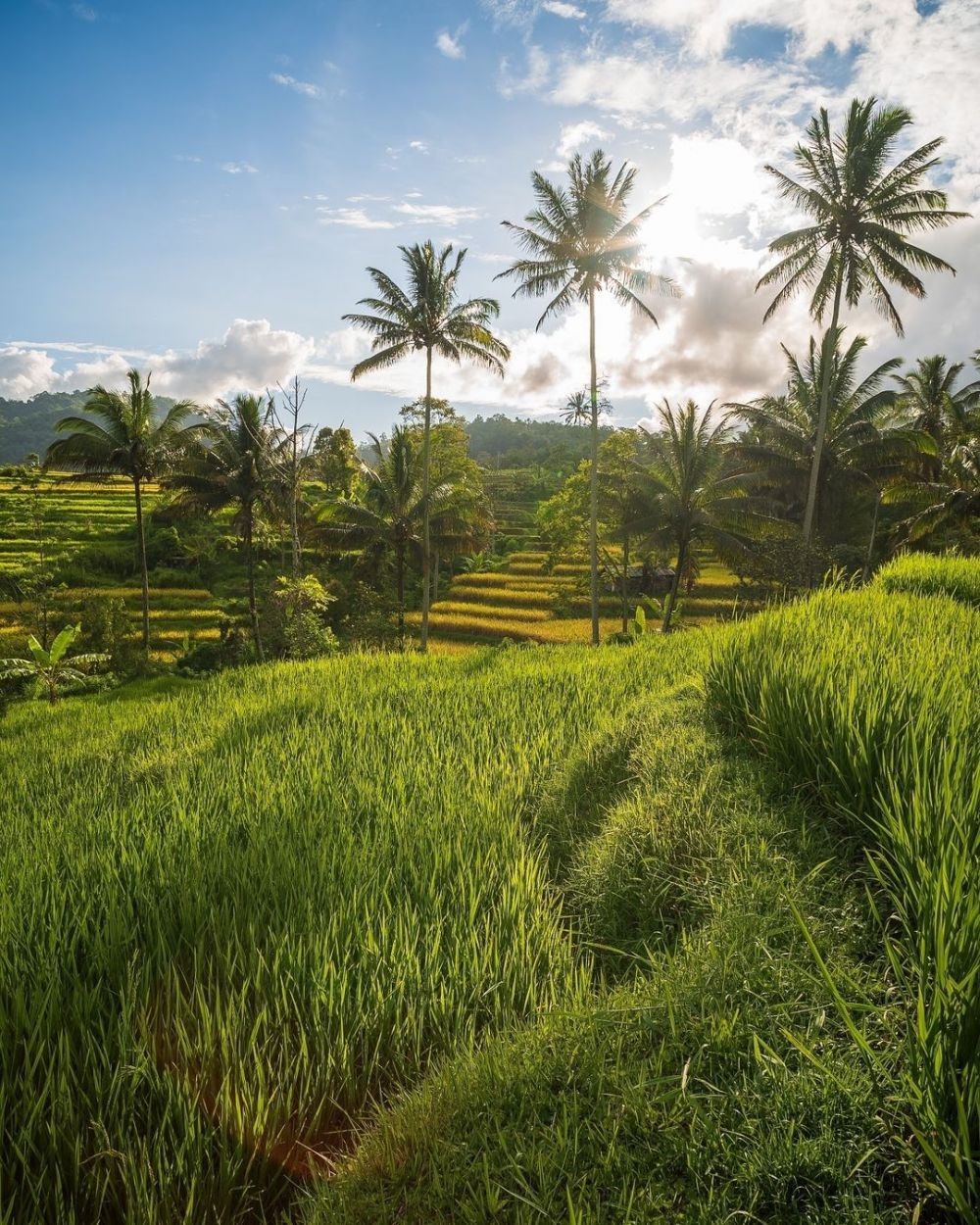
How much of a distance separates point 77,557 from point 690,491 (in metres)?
29.4

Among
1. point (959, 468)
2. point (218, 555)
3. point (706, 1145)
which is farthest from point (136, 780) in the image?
point (218, 555)

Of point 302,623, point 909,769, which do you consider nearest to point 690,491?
point 302,623

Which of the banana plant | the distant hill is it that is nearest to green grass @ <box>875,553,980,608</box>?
the banana plant

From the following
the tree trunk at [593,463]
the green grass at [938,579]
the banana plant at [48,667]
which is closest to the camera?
the green grass at [938,579]

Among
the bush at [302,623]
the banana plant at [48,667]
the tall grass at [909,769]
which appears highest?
the tall grass at [909,769]

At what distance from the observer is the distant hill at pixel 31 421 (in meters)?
115

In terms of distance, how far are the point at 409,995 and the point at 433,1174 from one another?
81 cm

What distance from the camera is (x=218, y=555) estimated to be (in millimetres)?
36281

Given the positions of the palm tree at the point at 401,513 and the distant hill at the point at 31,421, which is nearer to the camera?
the palm tree at the point at 401,513

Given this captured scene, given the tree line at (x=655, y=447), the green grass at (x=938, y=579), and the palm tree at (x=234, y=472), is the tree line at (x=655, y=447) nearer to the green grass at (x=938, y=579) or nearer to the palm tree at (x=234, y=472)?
the palm tree at (x=234, y=472)

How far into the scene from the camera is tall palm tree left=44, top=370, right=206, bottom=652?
71.2ft

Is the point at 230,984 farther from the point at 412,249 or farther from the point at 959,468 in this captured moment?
the point at 959,468

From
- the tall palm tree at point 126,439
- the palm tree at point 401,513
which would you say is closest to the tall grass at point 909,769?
the palm tree at point 401,513

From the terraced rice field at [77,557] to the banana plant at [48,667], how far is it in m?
2.05
